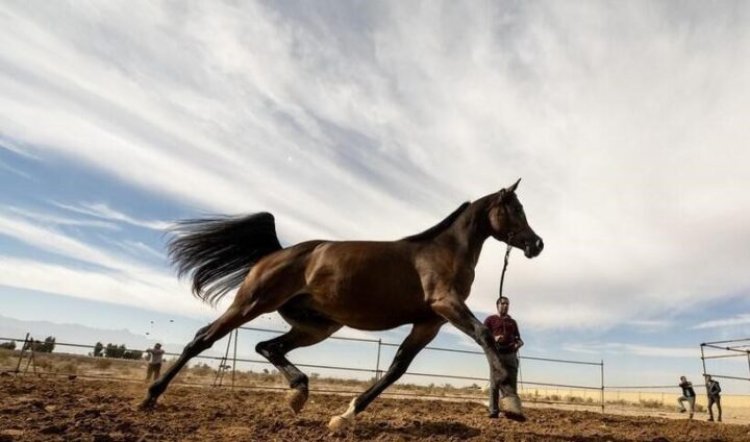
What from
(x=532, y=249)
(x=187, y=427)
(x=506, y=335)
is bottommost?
(x=187, y=427)

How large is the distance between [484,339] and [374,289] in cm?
118

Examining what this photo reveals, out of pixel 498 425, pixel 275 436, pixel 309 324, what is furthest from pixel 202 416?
pixel 498 425

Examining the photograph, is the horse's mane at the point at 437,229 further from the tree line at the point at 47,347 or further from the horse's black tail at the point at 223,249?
the tree line at the point at 47,347

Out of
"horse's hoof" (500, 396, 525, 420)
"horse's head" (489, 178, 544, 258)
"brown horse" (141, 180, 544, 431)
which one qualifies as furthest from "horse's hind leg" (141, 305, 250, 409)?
"horse's head" (489, 178, 544, 258)

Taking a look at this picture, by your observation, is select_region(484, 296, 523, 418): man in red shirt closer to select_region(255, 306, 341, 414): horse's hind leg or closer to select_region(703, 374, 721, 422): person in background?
select_region(255, 306, 341, 414): horse's hind leg

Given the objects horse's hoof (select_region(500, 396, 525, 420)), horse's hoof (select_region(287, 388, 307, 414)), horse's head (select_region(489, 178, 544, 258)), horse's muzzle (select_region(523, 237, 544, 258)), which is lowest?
horse's hoof (select_region(287, 388, 307, 414))

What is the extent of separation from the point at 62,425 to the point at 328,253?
2.72 meters

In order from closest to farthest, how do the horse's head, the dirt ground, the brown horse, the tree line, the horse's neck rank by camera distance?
1. the dirt ground
2. the brown horse
3. the horse's neck
4. the horse's head
5. the tree line

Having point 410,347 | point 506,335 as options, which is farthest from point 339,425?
point 506,335

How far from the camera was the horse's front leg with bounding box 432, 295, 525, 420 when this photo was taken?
4.29 m

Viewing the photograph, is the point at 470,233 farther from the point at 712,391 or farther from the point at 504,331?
the point at 712,391

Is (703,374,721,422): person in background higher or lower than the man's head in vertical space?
lower

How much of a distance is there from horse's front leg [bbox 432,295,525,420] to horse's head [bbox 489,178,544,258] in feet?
4.25

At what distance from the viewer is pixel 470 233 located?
5594 mm
